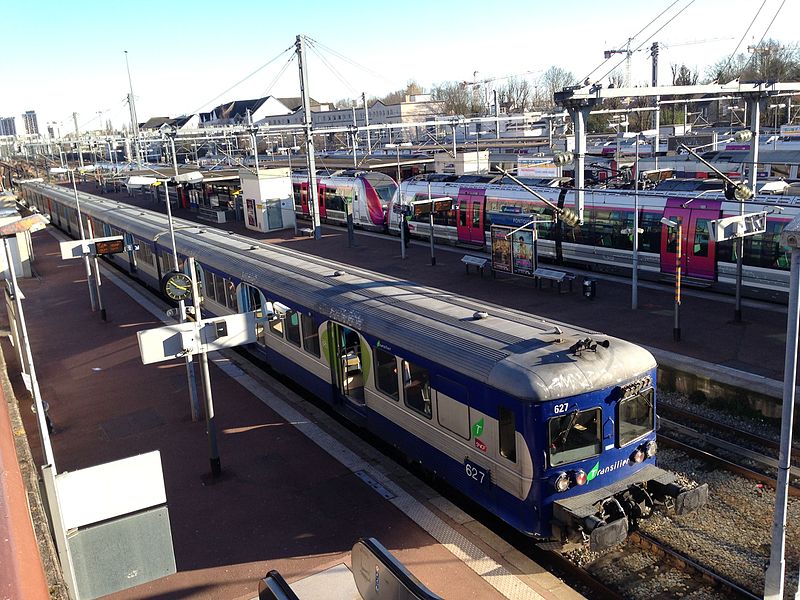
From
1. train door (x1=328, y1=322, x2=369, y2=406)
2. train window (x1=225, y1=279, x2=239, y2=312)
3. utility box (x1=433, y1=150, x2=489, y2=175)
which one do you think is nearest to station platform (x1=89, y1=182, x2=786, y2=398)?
train door (x1=328, y1=322, x2=369, y2=406)

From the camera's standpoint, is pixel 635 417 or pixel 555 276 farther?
pixel 555 276

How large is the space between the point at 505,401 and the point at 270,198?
33.1 meters

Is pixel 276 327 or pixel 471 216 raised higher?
pixel 471 216

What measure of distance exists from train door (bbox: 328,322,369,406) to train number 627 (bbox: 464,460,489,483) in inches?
123

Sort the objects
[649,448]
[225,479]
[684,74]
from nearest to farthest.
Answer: [649,448] → [225,479] → [684,74]

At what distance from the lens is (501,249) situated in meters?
24.4

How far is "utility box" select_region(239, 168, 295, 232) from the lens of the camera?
39781mm

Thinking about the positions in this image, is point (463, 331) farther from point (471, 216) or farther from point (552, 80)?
point (552, 80)

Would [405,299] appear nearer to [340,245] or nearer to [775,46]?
[340,245]

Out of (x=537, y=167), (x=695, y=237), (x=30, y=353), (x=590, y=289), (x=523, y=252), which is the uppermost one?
(x=30, y=353)

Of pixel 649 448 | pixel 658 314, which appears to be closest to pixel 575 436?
pixel 649 448

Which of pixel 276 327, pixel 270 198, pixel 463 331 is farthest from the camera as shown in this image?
pixel 270 198

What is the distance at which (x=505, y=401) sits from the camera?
8.81 metres

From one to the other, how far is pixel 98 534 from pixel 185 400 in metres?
10.1
